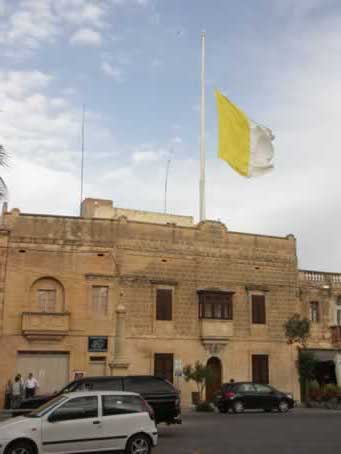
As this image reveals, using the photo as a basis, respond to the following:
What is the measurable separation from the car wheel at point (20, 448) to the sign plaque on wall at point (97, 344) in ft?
68.0

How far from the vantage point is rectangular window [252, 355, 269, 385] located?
37.6 meters

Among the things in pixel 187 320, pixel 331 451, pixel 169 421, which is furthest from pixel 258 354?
pixel 331 451

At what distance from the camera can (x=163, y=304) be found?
35.9m

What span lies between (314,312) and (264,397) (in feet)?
40.9

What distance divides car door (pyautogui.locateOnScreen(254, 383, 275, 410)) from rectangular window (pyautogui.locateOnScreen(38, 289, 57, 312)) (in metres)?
11.3

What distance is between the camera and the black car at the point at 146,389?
769 inches

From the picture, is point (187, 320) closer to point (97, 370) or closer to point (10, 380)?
point (97, 370)

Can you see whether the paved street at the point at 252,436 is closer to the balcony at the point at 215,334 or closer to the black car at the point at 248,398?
the black car at the point at 248,398

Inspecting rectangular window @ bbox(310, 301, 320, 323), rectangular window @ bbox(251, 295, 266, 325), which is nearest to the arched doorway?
rectangular window @ bbox(251, 295, 266, 325)

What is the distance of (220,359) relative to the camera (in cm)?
3666

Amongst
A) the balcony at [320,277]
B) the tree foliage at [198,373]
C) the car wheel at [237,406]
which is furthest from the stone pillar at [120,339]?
the balcony at [320,277]

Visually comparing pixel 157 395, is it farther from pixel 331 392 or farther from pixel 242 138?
pixel 242 138

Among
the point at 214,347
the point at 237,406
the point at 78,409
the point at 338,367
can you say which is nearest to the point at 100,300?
the point at 214,347

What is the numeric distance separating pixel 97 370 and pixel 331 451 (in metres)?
20.0
